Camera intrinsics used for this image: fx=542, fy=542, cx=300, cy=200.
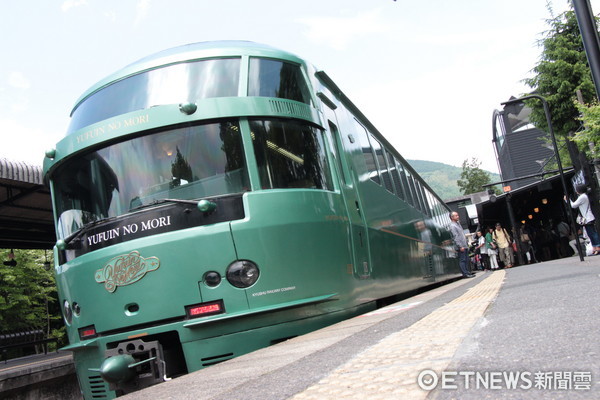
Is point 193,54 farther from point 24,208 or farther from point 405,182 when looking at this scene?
point 24,208

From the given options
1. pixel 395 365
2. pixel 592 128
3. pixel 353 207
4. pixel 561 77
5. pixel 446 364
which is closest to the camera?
pixel 446 364

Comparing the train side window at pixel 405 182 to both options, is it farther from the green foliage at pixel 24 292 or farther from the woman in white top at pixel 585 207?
the green foliage at pixel 24 292

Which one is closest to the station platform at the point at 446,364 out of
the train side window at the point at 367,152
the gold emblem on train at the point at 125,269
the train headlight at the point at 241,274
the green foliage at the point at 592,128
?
the train headlight at the point at 241,274

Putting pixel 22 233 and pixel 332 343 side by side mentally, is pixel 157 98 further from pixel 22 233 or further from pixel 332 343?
pixel 22 233

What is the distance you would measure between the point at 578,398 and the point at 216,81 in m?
4.71

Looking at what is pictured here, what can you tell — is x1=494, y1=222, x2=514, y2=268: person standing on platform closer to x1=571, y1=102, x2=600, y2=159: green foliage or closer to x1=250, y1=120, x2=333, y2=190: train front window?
x1=571, y1=102, x2=600, y2=159: green foliage

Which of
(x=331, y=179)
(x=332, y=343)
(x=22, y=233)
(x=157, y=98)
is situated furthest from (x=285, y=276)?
(x=22, y=233)

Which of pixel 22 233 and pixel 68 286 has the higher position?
pixel 22 233

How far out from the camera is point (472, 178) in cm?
7994

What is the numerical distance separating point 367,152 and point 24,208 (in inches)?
327

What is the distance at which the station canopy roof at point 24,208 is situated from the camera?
31.4 feet

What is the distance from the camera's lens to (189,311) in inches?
189

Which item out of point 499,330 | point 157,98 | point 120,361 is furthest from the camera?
point 157,98

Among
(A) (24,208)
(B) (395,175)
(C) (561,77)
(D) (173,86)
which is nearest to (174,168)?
(D) (173,86)
